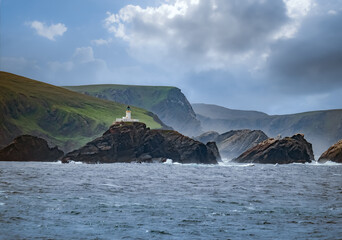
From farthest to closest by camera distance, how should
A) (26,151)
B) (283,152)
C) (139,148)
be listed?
(283,152) → (26,151) → (139,148)

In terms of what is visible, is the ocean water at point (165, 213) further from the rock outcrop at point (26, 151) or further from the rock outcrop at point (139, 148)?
the rock outcrop at point (26, 151)

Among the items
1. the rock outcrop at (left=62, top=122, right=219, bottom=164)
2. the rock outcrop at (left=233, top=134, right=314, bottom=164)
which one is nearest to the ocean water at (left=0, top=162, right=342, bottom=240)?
the rock outcrop at (left=62, top=122, right=219, bottom=164)

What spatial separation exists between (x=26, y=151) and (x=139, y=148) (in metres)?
48.6

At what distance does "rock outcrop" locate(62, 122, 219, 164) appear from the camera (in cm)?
18562

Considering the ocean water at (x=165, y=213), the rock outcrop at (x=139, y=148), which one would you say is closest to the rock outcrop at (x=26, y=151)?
the rock outcrop at (x=139, y=148)

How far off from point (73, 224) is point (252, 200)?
24520 mm

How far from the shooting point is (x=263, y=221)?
39625 millimetres

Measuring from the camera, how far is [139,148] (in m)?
191

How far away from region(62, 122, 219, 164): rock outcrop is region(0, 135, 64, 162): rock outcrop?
16.9 metres

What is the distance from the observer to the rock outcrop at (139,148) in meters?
186

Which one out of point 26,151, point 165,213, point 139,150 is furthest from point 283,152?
point 165,213

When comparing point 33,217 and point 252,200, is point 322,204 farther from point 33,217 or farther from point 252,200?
point 33,217

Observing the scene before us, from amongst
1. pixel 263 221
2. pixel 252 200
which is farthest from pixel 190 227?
pixel 252 200

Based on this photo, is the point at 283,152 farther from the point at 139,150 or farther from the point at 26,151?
the point at 26,151
